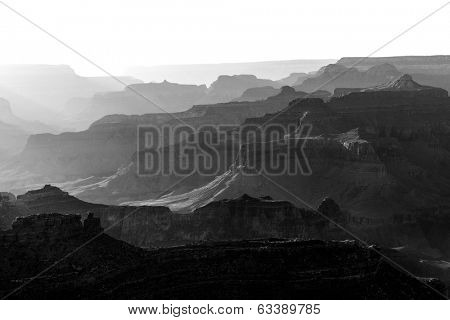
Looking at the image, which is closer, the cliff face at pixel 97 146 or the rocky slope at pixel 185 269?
the rocky slope at pixel 185 269

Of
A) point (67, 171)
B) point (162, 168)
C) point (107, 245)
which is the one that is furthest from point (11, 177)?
point (107, 245)

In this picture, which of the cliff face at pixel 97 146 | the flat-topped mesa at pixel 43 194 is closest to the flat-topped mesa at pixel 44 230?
the flat-topped mesa at pixel 43 194

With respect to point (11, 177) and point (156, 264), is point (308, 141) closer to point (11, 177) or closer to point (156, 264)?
point (156, 264)

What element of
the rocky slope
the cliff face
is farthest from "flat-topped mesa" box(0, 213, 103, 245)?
the cliff face

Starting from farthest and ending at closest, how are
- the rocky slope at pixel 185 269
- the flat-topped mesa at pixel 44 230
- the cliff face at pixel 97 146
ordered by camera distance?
the cliff face at pixel 97 146, the flat-topped mesa at pixel 44 230, the rocky slope at pixel 185 269

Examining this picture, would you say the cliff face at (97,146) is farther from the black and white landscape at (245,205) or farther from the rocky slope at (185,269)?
the rocky slope at (185,269)

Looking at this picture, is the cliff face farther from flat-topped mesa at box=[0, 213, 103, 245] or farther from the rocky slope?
flat-topped mesa at box=[0, 213, 103, 245]
